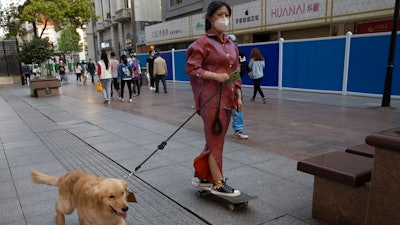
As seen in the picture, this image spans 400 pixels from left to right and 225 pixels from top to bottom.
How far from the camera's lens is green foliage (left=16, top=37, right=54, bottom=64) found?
60.3ft

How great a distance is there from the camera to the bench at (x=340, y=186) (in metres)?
2.85

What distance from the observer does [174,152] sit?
5.70 metres

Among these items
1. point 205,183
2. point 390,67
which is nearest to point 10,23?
point 390,67

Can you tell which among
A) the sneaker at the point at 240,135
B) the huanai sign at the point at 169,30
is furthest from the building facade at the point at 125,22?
the sneaker at the point at 240,135

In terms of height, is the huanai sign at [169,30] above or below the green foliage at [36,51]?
above

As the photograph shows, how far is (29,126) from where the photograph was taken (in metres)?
8.67

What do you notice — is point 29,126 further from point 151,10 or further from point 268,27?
point 151,10

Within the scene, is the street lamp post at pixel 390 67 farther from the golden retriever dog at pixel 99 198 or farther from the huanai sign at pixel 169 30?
the huanai sign at pixel 169 30

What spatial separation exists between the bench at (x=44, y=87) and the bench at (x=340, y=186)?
1580 centimetres

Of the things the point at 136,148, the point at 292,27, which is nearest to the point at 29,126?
the point at 136,148

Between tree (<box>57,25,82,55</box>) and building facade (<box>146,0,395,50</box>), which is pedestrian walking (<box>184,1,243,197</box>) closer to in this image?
building facade (<box>146,0,395,50</box>)

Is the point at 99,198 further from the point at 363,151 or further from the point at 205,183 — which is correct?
the point at 363,151

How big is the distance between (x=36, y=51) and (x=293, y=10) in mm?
14206

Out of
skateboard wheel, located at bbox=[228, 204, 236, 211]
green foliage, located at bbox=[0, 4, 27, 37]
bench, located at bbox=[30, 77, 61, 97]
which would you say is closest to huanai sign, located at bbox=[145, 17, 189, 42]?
green foliage, located at bbox=[0, 4, 27, 37]
